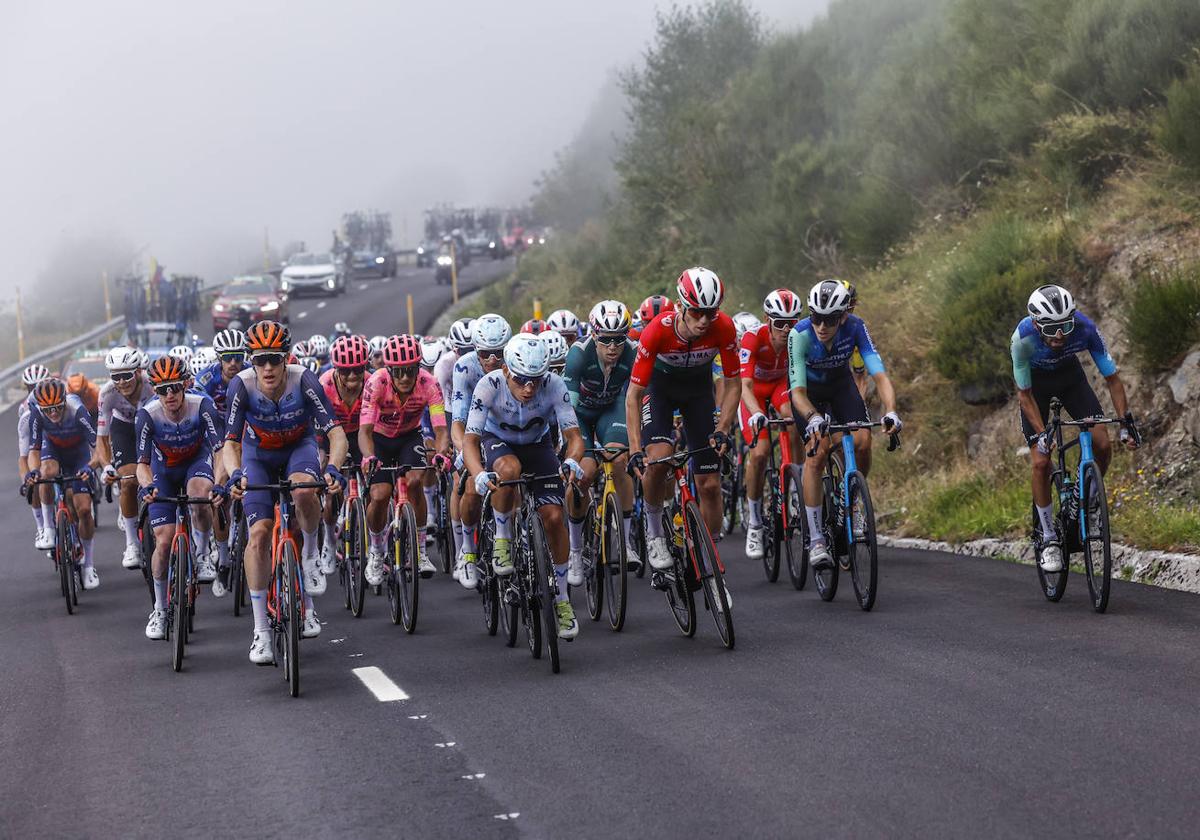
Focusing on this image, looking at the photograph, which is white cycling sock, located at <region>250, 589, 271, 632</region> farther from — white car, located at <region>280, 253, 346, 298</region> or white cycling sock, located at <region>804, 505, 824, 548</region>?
white car, located at <region>280, 253, 346, 298</region>

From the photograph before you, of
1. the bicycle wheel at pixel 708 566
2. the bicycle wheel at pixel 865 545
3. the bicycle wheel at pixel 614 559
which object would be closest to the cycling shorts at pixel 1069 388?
the bicycle wheel at pixel 865 545

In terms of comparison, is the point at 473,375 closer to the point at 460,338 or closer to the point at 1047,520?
the point at 460,338

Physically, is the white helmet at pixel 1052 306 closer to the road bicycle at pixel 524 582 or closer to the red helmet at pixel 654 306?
the red helmet at pixel 654 306

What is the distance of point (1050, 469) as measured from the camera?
11.4 metres

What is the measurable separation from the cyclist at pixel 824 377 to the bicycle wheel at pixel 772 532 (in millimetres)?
992

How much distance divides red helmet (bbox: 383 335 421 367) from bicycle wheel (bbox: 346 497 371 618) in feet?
3.80

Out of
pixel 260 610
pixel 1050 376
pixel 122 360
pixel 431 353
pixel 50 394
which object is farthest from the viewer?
pixel 431 353

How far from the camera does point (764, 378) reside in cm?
1466

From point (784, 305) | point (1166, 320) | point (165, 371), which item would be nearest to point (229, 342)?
point (165, 371)

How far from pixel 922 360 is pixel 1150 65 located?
19.1 feet

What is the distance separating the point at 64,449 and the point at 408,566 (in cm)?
564

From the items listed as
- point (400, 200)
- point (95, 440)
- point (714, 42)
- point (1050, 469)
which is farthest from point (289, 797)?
point (400, 200)

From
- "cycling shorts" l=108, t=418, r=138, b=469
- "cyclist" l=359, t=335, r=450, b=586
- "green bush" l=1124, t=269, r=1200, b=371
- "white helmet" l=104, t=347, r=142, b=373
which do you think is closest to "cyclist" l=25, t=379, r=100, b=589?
"cycling shorts" l=108, t=418, r=138, b=469

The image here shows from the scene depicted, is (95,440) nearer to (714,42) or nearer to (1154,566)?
(1154,566)
